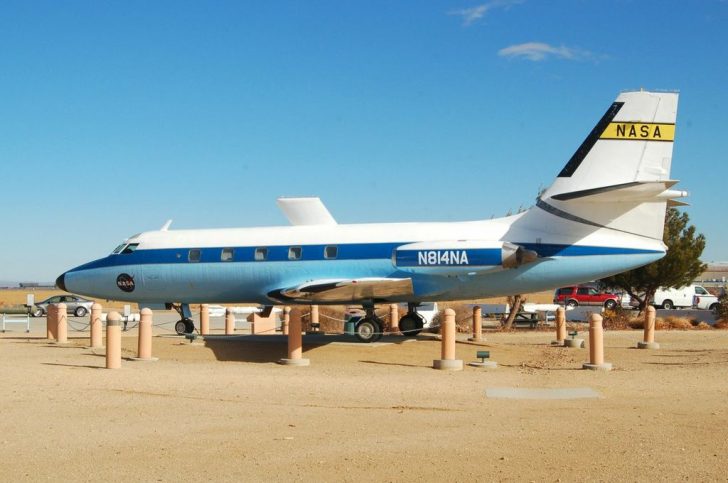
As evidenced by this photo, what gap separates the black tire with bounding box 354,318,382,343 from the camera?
20.9m

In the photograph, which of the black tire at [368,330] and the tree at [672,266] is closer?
the black tire at [368,330]

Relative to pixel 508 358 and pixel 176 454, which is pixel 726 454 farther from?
pixel 508 358

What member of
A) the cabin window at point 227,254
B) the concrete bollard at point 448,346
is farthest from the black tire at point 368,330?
the concrete bollard at point 448,346

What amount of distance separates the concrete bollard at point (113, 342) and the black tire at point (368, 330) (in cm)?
689

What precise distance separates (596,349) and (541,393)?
4.35 metres

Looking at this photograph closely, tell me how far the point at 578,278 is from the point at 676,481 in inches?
520

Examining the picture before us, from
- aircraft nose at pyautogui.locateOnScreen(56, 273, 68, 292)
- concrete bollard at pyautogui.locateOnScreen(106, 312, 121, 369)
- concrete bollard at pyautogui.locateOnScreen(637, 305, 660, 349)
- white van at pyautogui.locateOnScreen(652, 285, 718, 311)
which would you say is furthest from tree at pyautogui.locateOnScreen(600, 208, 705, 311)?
concrete bollard at pyautogui.locateOnScreen(106, 312, 121, 369)

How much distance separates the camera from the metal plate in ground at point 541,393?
12.2 metres

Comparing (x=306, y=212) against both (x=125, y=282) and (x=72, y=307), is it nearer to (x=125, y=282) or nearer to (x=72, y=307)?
(x=125, y=282)

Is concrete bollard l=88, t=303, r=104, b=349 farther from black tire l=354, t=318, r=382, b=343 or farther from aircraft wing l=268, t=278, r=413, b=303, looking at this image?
black tire l=354, t=318, r=382, b=343

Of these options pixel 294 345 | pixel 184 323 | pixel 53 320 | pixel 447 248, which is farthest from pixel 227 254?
pixel 447 248

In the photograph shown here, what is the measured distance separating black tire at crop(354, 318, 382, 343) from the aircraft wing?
685 millimetres

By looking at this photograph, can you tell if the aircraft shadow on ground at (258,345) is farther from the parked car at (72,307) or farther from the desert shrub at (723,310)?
the parked car at (72,307)

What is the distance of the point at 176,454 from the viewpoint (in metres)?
8.15
